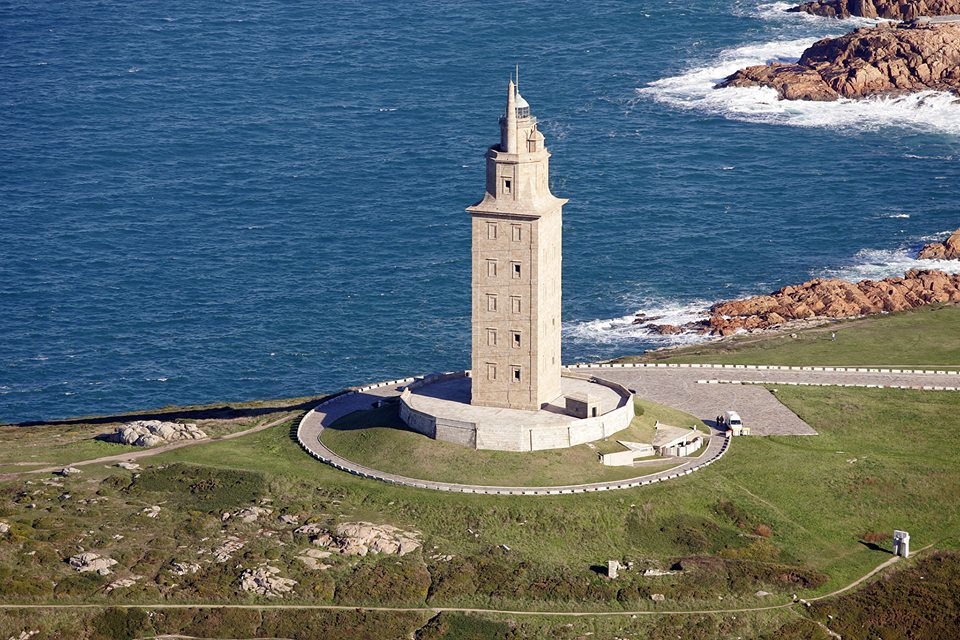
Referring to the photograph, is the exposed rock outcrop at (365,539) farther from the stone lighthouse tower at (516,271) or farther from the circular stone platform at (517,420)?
the stone lighthouse tower at (516,271)

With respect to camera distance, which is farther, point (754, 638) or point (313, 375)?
point (313, 375)

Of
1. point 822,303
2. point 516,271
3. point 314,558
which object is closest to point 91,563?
point 314,558

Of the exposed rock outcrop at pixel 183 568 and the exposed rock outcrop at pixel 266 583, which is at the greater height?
the exposed rock outcrop at pixel 183 568

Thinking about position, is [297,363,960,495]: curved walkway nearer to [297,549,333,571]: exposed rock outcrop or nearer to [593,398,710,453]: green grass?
[593,398,710,453]: green grass

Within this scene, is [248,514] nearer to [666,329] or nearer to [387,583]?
[387,583]

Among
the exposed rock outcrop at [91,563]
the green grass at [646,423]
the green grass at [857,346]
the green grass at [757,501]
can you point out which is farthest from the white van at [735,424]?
the exposed rock outcrop at [91,563]

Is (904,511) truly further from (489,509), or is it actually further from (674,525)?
(489,509)

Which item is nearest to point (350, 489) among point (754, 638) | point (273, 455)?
point (273, 455)
